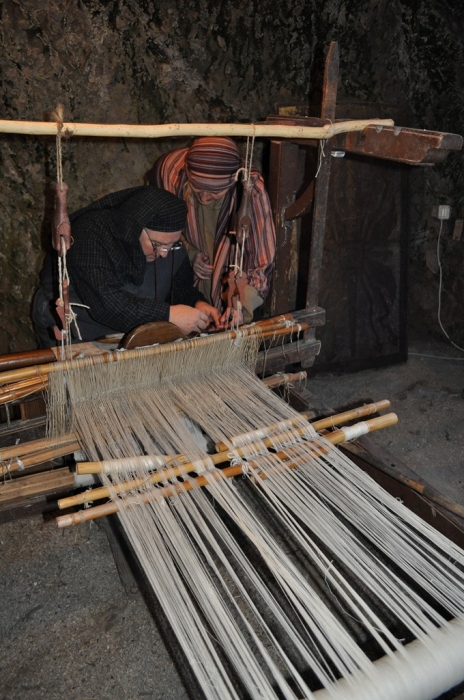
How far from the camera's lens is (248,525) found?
1.40 meters

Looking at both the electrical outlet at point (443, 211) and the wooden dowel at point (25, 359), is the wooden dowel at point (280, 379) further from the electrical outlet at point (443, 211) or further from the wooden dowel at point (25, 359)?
the electrical outlet at point (443, 211)

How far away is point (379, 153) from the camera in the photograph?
6.38 feet

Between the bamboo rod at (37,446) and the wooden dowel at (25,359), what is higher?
the wooden dowel at (25,359)

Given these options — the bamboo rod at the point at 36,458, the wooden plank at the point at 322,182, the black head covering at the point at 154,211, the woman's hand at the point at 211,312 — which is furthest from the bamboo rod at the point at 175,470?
the black head covering at the point at 154,211

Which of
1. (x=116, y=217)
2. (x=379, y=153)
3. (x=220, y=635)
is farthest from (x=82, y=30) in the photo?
(x=220, y=635)

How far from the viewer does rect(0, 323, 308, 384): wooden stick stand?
1662 mm

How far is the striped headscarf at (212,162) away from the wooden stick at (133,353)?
43.4 inches

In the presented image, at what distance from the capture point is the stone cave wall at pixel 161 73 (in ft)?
9.95

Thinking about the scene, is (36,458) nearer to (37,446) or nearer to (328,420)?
(37,446)

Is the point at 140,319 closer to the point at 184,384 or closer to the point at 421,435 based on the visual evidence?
the point at 184,384

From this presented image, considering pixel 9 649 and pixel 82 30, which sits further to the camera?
pixel 82 30

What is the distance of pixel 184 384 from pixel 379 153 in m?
1.06

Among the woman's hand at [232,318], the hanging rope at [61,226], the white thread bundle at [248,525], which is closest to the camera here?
the white thread bundle at [248,525]

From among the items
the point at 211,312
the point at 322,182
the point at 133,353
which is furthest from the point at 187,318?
the point at 322,182
